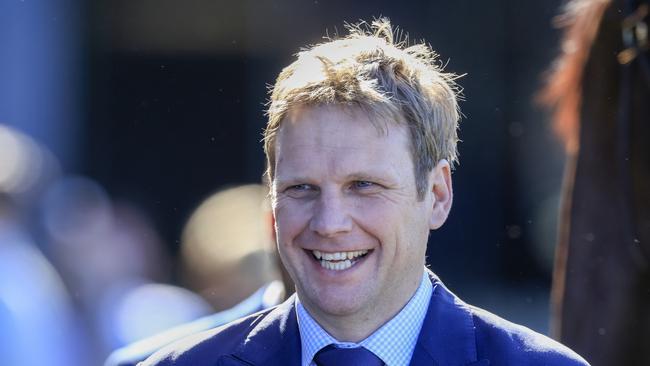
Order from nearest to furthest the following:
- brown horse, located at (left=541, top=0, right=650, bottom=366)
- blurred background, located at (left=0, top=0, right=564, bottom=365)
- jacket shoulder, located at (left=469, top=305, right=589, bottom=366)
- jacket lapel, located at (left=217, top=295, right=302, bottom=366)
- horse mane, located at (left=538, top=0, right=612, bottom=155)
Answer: jacket shoulder, located at (left=469, top=305, right=589, bottom=366)
jacket lapel, located at (left=217, top=295, right=302, bottom=366)
brown horse, located at (left=541, top=0, right=650, bottom=366)
horse mane, located at (left=538, top=0, right=612, bottom=155)
blurred background, located at (left=0, top=0, right=564, bottom=365)

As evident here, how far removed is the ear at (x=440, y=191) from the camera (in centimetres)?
240

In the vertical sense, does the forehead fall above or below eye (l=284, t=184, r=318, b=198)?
above

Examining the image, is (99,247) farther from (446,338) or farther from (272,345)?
(446,338)

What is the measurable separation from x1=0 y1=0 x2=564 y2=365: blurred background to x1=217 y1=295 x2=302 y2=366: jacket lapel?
2904 mm

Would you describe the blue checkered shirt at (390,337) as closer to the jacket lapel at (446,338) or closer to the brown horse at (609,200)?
the jacket lapel at (446,338)

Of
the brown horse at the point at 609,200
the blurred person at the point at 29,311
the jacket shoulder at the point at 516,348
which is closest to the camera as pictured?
the jacket shoulder at the point at 516,348

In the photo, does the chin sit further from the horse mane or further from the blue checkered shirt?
the horse mane

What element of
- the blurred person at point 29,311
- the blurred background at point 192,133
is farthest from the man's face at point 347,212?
the blurred background at point 192,133

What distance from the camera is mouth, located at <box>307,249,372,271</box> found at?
2.29m

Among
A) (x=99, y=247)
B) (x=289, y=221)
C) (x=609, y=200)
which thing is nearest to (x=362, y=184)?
(x=289, y=221)

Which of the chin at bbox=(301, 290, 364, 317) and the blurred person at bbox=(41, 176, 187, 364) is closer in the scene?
the chin at bbox=(301, 290, 364, 317)

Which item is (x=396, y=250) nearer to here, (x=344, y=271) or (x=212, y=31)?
(x=344, y=271)

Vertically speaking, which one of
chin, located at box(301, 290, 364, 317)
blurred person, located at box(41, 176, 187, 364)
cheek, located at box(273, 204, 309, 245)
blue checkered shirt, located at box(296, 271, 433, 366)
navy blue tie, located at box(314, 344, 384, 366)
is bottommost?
blurred person, located at box(41, 176, 187, 364)

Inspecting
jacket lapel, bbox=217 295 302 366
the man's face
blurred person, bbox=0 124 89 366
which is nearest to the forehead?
the man's face
